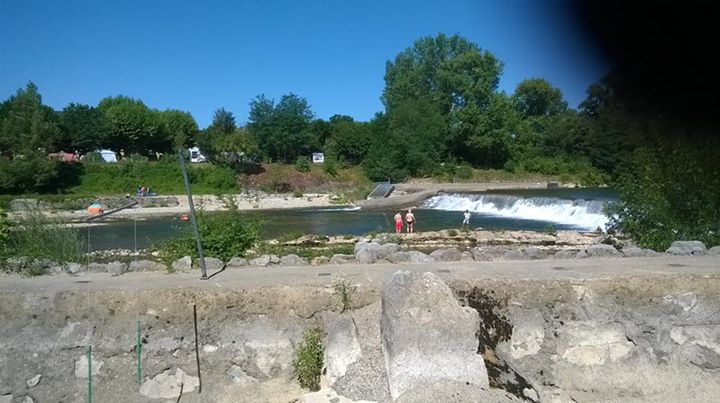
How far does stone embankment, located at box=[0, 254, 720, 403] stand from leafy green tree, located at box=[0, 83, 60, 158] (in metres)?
45.1

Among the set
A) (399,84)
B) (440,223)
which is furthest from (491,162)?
(440,223)

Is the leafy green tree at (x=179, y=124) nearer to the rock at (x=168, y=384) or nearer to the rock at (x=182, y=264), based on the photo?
the rock at (x=182, y=264)

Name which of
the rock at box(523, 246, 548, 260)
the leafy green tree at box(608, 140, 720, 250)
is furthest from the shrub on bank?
the leafy green tree at box(608, 140, 720, 250)

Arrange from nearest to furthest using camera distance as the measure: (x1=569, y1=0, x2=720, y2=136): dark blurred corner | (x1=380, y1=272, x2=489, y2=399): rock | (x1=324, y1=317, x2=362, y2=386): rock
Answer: (x1=569, y1=0, x2=720, y2=136): dark blurred corner, (x1=380, y1=272, x2=489, y2=399): rock, (x1=324, y1=317, x2=362, y2=386): rock

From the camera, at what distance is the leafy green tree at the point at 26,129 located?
148ft

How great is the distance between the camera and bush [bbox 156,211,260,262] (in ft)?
28.8

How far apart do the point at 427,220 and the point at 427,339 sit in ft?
88.8

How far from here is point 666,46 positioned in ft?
16.1

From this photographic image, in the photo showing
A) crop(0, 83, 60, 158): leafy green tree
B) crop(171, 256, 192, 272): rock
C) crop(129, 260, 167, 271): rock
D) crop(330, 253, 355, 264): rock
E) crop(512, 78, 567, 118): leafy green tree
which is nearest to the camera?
crop(171, 256, 192, 272): rock

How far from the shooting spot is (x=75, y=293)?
636cm

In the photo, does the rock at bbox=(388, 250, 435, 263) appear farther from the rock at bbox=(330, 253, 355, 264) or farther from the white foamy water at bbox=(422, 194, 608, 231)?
the white foamy water at bbox=(422, 194, 608, 231)

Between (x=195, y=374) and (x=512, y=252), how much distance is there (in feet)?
16.9

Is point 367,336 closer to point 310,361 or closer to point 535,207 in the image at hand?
point 310,361

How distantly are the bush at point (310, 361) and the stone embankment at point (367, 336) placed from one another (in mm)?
106
